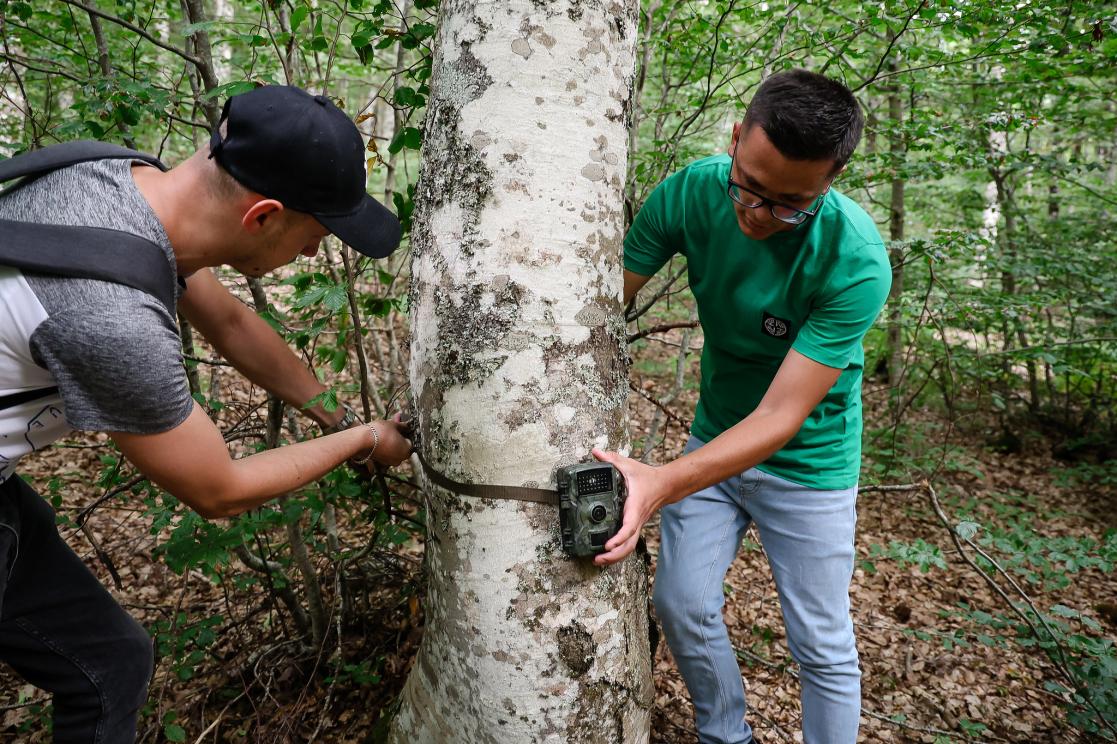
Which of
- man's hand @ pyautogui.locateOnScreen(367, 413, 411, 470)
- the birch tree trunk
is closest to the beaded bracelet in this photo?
man's hand @ pyautogui.locateOnScreen(367, 413, 411, 470)

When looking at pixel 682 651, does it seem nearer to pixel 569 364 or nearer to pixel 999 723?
pixel 569 364

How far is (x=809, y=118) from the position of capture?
171 centimetres

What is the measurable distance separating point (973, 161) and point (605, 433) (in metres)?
4.63

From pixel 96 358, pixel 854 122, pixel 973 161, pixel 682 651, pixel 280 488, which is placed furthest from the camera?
pixel 973 161

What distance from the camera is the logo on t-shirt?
2021 millimetres

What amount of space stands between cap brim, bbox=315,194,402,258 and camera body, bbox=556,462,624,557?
709 mm

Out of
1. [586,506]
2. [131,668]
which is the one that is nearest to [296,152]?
[586,506]

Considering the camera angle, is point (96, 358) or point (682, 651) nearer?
point (96, 358)

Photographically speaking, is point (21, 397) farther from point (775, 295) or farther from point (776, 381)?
point (775, 295)

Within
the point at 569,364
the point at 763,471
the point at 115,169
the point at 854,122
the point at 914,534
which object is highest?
the point at 854,122

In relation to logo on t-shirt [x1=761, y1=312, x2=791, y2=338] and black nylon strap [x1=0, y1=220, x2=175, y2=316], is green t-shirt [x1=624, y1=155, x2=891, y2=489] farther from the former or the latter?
black nylon strap [x1=0, y1=220, x2=175, y2=316]

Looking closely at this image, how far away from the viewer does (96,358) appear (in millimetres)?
1141

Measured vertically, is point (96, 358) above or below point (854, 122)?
below

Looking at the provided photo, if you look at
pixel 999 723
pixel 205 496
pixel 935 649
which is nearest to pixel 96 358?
pixel 205 496
